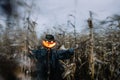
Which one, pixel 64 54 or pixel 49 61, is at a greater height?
pixel 64 54

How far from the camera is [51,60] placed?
587 cm

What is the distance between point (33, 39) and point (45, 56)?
3.26 feet

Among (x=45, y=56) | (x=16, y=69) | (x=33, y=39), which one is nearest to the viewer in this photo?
(x=16, y=69)

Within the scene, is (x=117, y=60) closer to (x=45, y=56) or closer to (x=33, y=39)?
(x=45, y=56)

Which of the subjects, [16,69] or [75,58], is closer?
[16,69]

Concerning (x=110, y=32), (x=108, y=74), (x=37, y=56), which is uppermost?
(x=110, y=32)

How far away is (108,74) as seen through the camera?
6.11m

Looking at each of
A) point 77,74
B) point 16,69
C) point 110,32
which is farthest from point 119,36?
point 16,69

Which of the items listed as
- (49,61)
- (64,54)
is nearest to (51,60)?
(49,61)

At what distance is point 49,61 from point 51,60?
45 millimetres

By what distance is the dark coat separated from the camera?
5.84 meters

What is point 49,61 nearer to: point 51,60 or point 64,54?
point 51,60

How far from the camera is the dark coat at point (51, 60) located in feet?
19.1

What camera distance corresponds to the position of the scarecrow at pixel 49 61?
5.83 m
